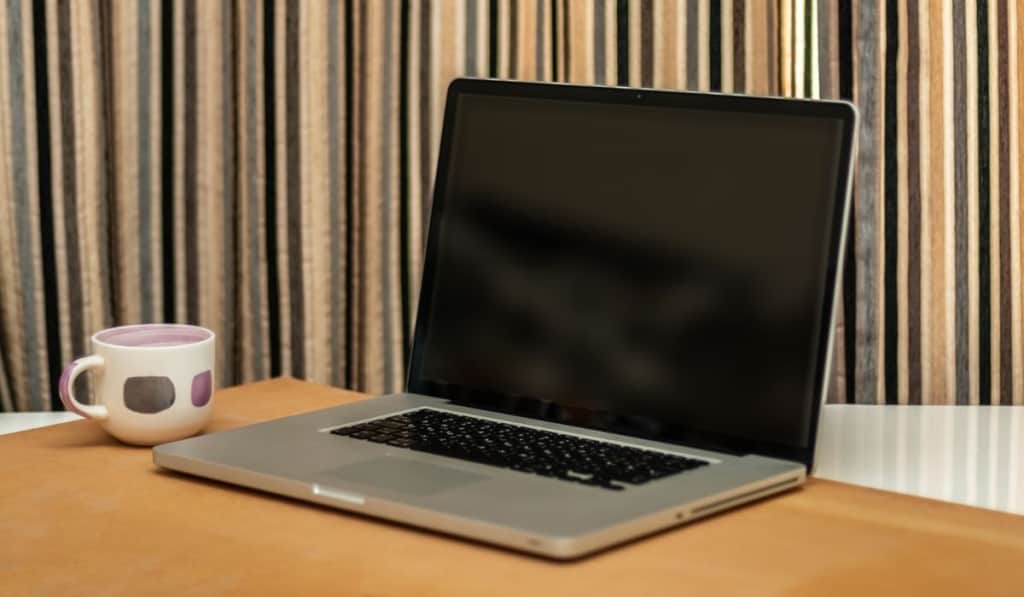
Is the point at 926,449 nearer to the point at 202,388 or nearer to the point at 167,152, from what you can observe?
the point at 202,388

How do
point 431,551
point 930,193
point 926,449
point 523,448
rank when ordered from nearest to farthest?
1. point 431,551
2. point 523,448
3. point 926,449
4. point 930,193

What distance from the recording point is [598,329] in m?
0.93

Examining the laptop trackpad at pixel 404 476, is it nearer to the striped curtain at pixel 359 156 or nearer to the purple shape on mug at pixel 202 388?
the purple shape on mug at pixel 202 388

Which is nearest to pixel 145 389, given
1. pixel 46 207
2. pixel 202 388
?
pixel 202 388

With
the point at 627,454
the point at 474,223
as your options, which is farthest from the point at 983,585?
the point at 474,223

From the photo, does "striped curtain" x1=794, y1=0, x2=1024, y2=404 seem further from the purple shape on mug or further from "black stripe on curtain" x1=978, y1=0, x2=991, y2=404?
the purple shape on mug

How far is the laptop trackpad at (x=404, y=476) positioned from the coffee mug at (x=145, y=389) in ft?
0.55

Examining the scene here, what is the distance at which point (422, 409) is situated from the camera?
970mm

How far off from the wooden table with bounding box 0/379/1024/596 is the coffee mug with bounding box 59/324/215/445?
8cm

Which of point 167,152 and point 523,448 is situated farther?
point 167,152

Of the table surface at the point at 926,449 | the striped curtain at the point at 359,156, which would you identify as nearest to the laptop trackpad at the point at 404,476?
the table surface at the point at 926,449

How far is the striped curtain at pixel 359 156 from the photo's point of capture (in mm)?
1349

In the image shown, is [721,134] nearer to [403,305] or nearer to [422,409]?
[422,409]

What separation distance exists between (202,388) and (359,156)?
0.53m
